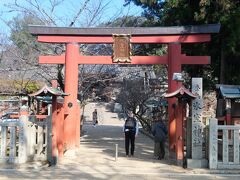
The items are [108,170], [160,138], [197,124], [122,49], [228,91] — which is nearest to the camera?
[108,170]

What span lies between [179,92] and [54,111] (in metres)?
4.16

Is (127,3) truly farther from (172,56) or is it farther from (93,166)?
(93,166)

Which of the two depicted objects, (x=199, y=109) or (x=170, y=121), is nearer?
(x=199, y=109)

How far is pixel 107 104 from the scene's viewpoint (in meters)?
60.8

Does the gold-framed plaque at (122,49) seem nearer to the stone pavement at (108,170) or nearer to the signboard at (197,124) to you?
the stone pavement at (108,170)

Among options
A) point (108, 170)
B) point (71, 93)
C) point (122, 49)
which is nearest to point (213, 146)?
Answer: point (108, 170)

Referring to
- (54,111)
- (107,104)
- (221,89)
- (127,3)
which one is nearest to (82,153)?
(54,111)

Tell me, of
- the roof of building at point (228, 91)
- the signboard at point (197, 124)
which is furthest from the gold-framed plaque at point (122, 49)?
the signboard at point (197, 124)

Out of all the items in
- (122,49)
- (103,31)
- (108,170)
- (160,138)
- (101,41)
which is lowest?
(108,170)

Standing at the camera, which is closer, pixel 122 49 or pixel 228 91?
pixel 122 49

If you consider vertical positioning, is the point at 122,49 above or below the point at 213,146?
above

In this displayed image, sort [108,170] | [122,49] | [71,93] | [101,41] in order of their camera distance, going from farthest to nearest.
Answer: [101,41]
[122,49]
[71,93]
[108,170]

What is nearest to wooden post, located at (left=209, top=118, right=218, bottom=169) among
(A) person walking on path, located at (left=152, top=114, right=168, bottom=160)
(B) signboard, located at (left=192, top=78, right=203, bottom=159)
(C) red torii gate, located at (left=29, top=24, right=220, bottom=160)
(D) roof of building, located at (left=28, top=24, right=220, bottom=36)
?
(B) signboard, located at (left=192, top=78, right=203, bottom=159)

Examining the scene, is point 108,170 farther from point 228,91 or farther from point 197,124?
point 228,91
